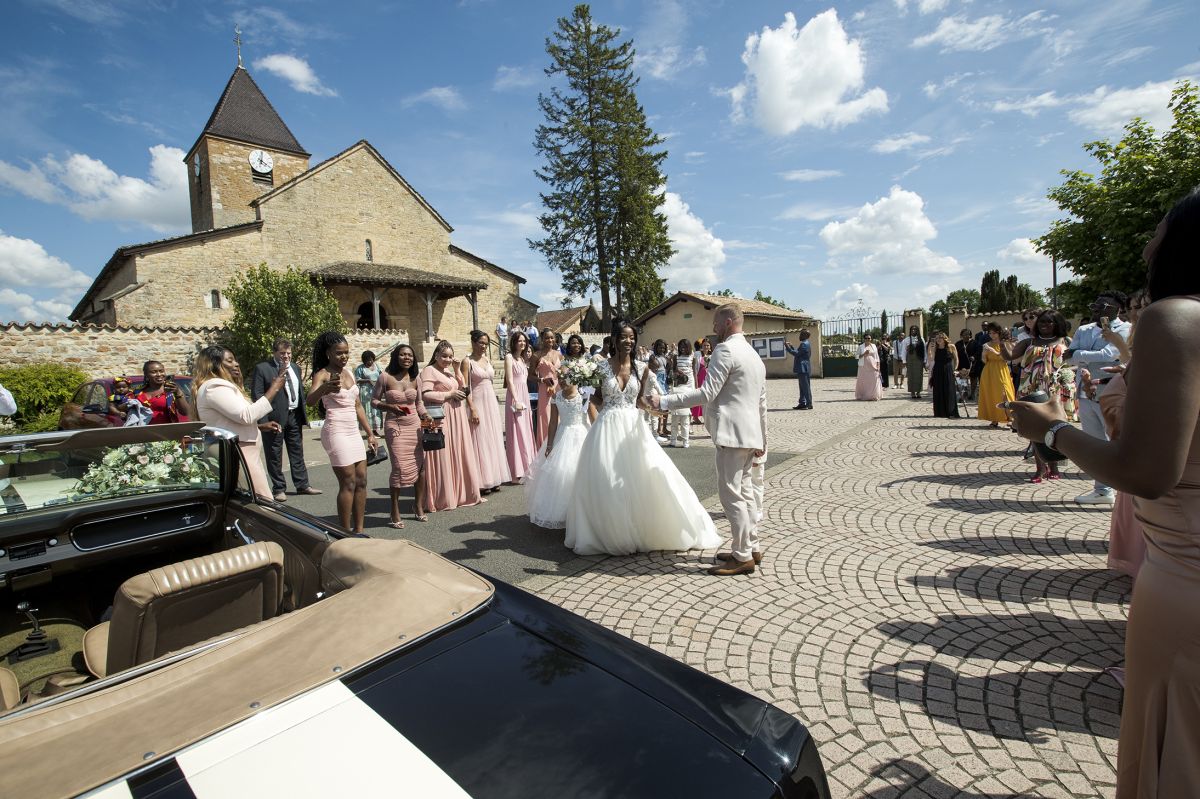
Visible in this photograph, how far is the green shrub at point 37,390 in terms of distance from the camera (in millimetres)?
13227

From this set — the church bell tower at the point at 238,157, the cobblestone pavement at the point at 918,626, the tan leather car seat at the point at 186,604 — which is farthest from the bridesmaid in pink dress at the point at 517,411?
the church bell tower at the point at 238,157

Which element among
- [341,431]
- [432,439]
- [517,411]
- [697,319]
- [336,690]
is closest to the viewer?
[336,690]

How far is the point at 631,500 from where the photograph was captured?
4.92 m

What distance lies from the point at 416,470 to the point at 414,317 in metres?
26.4

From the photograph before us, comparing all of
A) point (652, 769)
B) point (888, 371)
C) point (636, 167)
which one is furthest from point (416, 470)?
point (636, 167)

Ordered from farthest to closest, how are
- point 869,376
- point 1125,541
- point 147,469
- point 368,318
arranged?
point 368,318, point 869,376, point 1125,541, point 147,469

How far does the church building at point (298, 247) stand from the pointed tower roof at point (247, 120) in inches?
2.9

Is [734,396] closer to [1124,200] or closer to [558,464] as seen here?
[558,464]

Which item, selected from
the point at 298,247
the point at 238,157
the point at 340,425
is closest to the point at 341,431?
the point at 340,425

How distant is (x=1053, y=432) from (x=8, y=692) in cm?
→ 319

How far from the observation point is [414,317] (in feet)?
101

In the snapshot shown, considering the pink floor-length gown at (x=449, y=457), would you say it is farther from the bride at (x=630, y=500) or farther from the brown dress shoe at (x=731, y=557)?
the brown dress shoe at (x=731, y=557)

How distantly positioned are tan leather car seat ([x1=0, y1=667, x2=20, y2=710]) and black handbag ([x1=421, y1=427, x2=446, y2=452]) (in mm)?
4304

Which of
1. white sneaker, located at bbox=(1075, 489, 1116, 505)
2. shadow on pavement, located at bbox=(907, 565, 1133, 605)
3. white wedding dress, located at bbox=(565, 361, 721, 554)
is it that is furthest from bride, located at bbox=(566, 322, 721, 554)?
white sneaker, located at bbox=(1075, 489, 1116, 505)
